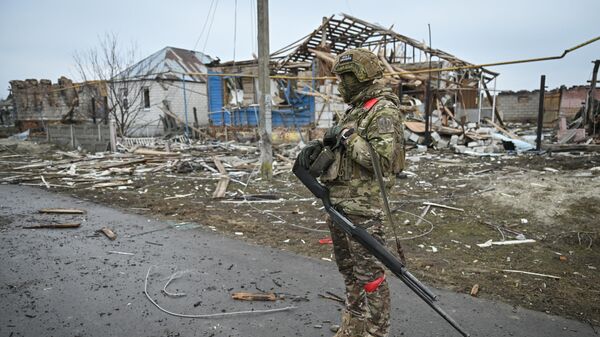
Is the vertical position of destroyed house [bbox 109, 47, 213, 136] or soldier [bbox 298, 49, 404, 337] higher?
destroyed house [bbox 109, 47, 213, 136]

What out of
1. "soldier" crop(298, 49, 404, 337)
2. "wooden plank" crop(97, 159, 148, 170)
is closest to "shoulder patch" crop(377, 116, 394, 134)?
"soldier" crop(298, 49, 404, 337)

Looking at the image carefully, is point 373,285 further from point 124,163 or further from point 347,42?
point 347,42

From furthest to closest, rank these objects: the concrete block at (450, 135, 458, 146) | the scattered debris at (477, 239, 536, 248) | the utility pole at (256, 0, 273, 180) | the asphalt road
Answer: the concrete block at (450, 135, 458, 146) → the utility pole at (256, 0, 273, 180) → the scattered debris at (477, 239, 536, 248) → the asphalt road

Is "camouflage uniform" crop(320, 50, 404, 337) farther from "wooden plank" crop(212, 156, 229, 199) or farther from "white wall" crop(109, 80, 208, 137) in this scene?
"white wall" crop(109, 80, 208, 137)

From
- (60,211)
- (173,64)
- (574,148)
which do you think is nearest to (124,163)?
(60,211)

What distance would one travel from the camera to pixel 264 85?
26.8 feet

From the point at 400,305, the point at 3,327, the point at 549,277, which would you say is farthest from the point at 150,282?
the point at 549,277

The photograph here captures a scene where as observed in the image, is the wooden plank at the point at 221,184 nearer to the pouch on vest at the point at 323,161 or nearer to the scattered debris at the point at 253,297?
the scattered debris at the point at 253,297

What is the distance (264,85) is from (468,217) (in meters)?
4.99

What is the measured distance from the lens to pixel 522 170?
8344mm

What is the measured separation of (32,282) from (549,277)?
16.7 ft

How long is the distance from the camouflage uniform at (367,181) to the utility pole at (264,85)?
5.75 meters

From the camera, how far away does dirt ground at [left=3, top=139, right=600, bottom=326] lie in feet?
11.6

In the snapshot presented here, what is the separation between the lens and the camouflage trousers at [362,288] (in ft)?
8.02
